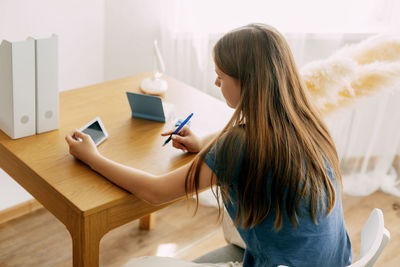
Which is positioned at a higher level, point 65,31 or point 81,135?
point 65,31

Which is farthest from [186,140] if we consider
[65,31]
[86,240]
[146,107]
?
[65,31]

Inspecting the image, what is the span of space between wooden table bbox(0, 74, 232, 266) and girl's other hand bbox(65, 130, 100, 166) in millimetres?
29

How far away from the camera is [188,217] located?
243 centimetres

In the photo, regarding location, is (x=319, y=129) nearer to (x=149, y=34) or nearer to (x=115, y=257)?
(x=115, y=257)

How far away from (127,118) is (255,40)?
0.72 meters

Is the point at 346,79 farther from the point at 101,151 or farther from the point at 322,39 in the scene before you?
the point at 101,151

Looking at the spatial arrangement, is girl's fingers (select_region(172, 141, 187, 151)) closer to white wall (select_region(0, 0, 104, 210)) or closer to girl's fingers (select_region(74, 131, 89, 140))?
girl's fingers (select_region(74, 131, 89, 140))

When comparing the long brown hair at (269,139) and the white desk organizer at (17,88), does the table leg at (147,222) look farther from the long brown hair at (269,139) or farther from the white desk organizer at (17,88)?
the long brown hair at (269,139)

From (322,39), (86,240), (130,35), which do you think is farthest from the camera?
(130,35)

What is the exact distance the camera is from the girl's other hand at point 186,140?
159 cm

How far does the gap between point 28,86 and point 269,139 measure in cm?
77

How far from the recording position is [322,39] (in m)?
2.48

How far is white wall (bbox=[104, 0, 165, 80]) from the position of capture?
8.50ft

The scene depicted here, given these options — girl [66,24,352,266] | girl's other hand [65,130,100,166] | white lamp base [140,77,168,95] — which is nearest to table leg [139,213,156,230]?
A: white lamp base [140,77,168,95]
